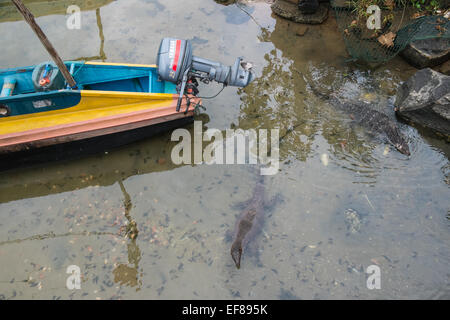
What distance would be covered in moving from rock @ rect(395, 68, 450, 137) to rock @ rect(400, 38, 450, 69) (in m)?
0.80

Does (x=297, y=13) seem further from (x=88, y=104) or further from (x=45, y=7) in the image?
(x=45, y=7)

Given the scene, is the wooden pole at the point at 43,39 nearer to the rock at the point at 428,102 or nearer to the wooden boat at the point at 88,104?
the wooden boat at the point at 88,104

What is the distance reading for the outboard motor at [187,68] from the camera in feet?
14.0

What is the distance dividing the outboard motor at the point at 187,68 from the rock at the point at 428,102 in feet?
9.58

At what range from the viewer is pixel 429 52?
5.91 m

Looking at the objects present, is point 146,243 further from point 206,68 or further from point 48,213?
point 206,68

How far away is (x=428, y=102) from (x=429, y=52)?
61.6 inches

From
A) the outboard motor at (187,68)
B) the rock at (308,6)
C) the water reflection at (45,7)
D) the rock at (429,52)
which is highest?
the water reflection at (45,7)

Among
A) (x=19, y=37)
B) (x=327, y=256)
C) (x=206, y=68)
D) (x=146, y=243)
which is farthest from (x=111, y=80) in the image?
(x=327, y=256)

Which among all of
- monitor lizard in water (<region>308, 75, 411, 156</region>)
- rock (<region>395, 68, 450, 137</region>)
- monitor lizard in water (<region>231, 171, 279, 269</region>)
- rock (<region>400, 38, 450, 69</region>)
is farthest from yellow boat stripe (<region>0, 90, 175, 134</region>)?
rock (<region>400, 38, 450, 69</region>)

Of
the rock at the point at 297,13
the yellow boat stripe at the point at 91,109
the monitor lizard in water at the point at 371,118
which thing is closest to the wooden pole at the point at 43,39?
the yellow boat stripe at the point at 91,109

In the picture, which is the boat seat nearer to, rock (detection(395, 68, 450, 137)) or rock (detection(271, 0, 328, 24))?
rock (detection(271, 0, 328, 24))

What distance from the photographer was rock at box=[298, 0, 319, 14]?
6.77 meters

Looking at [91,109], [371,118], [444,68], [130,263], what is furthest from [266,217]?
[444,68]
